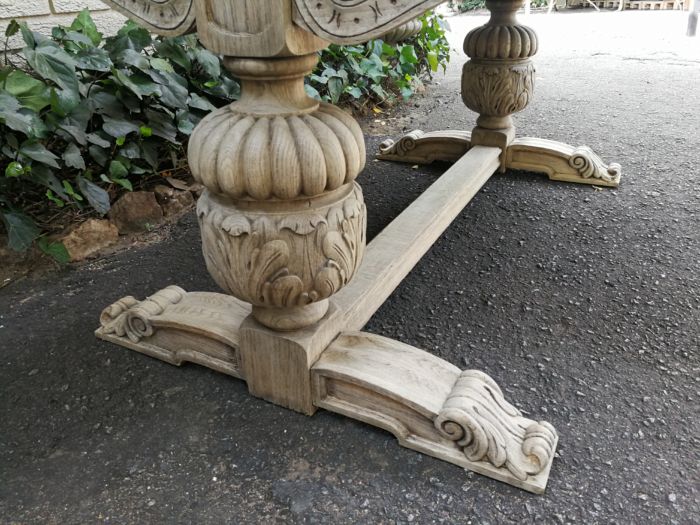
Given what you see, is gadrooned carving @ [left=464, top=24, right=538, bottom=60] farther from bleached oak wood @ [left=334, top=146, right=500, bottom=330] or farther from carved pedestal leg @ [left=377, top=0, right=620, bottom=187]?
bleached oak wood @ [left=334, top=146, right=500, bottom=330]

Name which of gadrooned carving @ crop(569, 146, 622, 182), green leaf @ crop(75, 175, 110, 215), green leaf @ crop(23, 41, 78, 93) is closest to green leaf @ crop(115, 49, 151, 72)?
green leaf @ crop(23, 41, 78, 93)

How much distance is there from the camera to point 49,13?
229 cm

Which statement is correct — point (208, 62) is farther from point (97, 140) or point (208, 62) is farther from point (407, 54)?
point (407, 54)

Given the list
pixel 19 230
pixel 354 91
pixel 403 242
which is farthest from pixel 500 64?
pixel 19 230

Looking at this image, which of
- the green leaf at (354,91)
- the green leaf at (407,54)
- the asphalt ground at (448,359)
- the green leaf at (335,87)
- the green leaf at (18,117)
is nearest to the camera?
the asphalt ground at (448,359)

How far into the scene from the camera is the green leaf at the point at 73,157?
1879mm

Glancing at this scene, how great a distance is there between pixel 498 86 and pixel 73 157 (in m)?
1.61

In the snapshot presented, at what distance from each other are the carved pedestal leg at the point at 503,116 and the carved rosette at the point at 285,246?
151cm

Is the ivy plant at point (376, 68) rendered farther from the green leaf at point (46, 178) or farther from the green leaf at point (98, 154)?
the green leaf at point (46, 178)

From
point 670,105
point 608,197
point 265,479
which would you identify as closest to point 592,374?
point 265,479

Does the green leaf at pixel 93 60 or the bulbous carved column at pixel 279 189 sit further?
the green leaf at pixel 93 60

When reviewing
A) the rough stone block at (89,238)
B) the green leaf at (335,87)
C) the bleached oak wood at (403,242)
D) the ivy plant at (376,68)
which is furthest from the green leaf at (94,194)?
the green leaf at (335,87)

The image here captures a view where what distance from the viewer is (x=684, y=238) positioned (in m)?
2.14

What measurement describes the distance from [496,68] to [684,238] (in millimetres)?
956
